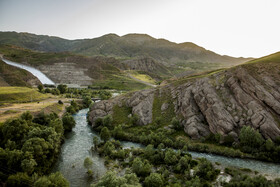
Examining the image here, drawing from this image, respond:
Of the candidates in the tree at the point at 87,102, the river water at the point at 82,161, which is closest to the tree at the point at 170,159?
the river water at the point at 82,161

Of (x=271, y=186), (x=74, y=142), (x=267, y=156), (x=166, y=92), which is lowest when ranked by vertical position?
(x=74, y=142)

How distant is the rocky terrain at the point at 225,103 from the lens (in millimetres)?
57938

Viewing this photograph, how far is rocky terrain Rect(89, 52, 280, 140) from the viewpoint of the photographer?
57.9 m

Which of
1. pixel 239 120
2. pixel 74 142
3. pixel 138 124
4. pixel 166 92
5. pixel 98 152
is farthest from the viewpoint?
pixel 166 92

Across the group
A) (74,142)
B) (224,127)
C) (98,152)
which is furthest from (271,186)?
(74,142)

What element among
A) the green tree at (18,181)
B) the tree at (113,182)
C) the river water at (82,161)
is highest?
the tree at (113,182)

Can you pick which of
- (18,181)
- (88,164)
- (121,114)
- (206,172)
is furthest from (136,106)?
(18,181)

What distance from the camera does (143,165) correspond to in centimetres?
4391

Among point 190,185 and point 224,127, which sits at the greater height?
point 224,127

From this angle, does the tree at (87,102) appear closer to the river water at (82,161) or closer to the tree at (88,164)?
the river water at (82,161)

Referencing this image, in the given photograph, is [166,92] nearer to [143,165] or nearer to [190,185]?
[143,165]

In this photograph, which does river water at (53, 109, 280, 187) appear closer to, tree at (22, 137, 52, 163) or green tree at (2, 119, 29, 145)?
tree at (22, 137, 52, 163)

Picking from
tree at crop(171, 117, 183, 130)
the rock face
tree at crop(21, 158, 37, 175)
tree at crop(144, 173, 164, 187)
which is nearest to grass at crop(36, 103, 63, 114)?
the rock face

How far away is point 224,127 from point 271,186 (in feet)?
93.6
